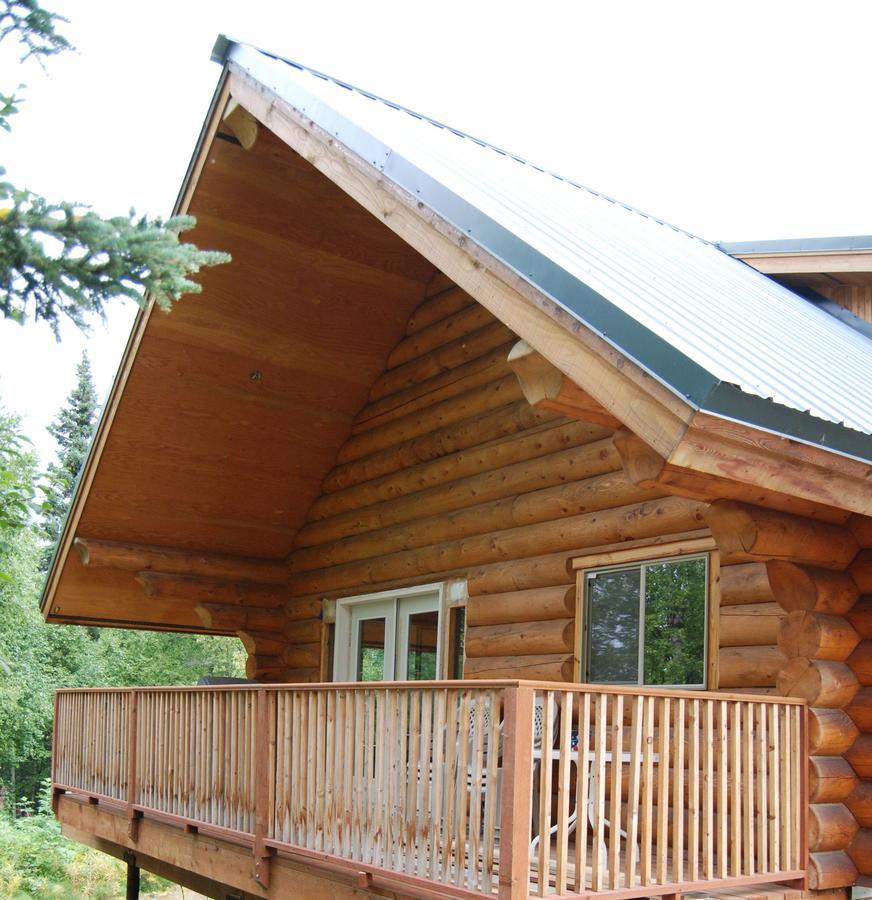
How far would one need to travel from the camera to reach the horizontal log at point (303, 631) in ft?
42.7

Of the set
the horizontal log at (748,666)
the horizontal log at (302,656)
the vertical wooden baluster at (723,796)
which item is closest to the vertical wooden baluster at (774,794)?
the vertical wooden baluster at (723,796)

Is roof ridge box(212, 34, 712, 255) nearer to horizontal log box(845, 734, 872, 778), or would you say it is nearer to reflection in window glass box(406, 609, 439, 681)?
reflection in window glass box(406, 609, 439, 681)

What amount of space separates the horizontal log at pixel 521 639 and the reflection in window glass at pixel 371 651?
1.84m

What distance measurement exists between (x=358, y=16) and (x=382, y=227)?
324 feet

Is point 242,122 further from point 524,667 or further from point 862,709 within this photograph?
point 862,709

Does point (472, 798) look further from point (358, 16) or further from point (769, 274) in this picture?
point (358, 16)

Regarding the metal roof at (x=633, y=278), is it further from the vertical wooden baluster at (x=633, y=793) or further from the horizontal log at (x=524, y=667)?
the horizontal log at (x=524, y=667)

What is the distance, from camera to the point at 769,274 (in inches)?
461

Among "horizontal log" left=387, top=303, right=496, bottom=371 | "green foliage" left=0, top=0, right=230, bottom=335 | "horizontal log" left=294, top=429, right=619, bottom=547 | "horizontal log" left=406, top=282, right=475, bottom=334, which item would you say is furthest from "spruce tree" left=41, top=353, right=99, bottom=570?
"green foliage" left=0, top=0, right=230, bottom=335

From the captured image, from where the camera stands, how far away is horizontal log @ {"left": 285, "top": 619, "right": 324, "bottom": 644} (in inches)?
513

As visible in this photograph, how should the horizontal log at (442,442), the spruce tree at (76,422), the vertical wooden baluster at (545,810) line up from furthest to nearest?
the spruce tree at (76,422), the horizontal log at (442,442), the vertical wooden baluster at (545,810)

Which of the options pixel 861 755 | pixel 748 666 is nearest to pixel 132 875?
pixel 748 666

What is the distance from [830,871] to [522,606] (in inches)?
139

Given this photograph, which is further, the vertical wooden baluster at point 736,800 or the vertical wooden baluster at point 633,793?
the vertical wooden baluster at point 736,800
